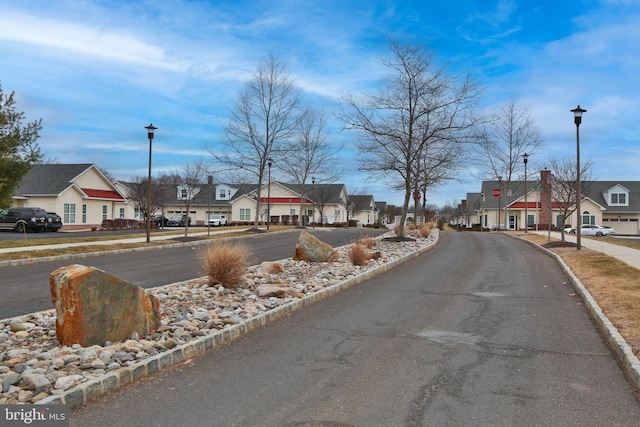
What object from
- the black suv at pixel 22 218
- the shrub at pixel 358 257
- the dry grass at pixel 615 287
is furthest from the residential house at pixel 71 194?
the dry grass at pixel 615 287

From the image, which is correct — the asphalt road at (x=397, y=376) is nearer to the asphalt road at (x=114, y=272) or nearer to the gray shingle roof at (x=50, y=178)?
the asphalt road at (x=114, y=272)

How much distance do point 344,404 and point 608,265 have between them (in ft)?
39.4

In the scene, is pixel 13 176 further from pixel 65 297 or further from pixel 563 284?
pixel 563 284

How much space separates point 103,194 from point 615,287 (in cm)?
4036

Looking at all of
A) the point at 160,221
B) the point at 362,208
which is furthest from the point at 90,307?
the point at 362,208

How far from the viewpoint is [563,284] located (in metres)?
12.0

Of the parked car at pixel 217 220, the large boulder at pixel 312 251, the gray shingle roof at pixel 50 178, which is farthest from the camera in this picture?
the parked car at pixel 217 220

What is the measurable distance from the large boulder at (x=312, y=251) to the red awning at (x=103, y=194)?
3105 centimetres

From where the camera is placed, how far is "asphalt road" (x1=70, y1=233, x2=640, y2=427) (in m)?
4.23

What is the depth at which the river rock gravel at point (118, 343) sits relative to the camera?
14.9 ft

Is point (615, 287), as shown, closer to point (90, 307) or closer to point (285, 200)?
point (90, 307)

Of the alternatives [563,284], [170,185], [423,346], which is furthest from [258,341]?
[170,185]

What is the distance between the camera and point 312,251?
14703mm

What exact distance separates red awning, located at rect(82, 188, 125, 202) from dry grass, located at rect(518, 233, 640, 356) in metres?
35.8
